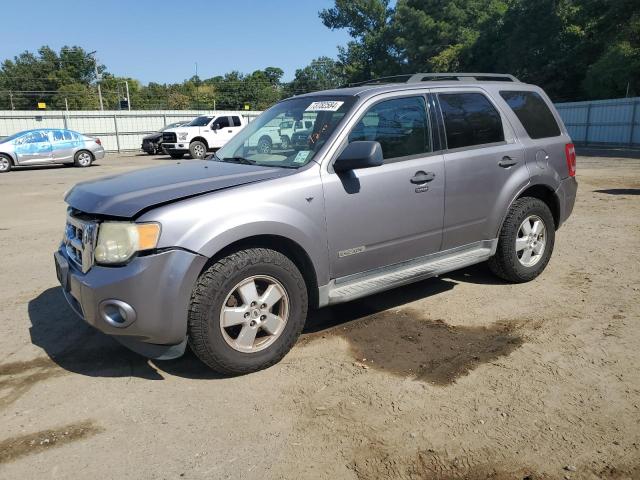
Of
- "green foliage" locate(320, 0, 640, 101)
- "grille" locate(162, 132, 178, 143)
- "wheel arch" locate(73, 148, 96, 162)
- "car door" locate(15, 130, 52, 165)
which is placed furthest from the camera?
"green foliage" locate(320, 0, 640, 101)

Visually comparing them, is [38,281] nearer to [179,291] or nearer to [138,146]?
[179,291]

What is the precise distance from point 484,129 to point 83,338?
12.5 ft

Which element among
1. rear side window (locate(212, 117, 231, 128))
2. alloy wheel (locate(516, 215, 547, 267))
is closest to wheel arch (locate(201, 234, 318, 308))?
alloy wheel (locate(516, 215, 547, 267))

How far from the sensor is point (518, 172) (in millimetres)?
4875

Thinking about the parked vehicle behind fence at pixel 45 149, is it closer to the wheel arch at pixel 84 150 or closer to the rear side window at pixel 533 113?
the wheel arch at pixel 84 150

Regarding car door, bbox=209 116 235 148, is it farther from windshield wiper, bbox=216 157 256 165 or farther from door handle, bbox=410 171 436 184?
door handle, bbox=410 171 436 184

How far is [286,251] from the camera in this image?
12.1 feet

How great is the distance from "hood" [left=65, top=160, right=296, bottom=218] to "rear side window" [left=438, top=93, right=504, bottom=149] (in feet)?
5.25

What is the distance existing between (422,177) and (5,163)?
63.0 feet

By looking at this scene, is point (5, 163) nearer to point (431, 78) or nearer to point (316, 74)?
point (431, 78)

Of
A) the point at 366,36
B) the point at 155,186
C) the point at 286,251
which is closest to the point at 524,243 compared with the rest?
the point at 286,251

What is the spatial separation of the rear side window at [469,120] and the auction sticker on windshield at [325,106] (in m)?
0.96

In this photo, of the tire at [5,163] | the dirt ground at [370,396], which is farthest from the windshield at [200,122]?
the dirt ground at [370,396]

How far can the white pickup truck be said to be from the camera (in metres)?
22.3
